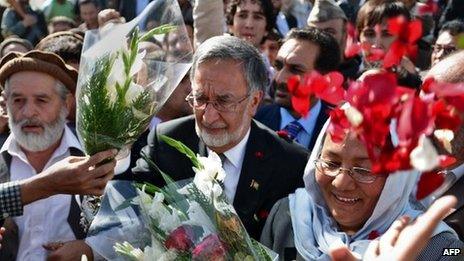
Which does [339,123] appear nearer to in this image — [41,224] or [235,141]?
[235,141]

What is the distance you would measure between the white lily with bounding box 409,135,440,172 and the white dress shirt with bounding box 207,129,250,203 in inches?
94.7

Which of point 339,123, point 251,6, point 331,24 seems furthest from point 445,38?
point 339,123

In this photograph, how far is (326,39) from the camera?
18.9ft

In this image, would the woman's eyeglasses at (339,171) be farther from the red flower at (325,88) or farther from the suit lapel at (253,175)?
the red flower at (325,88)

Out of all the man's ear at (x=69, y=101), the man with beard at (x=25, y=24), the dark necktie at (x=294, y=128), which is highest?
the man's ear at (x=69, y=101)

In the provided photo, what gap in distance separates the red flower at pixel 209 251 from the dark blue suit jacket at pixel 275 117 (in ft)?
8.21

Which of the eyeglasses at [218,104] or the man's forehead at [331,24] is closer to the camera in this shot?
the eyeglasses at [218,104]

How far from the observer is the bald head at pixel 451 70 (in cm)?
362

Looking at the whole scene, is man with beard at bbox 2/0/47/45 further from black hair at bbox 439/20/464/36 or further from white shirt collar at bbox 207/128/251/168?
white shirt collar at bbox 207/128/251/168

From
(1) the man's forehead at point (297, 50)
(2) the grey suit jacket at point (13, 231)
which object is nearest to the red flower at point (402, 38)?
(2) the grey suit jacket at point (13, 231)

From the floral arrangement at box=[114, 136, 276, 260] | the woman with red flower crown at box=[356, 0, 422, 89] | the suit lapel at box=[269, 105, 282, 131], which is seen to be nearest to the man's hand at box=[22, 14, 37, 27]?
the woman with red flower crown at box=[356, 0, 422, 89]

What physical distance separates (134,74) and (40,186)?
2.27ft

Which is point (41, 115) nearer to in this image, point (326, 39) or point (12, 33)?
point (326, 39)

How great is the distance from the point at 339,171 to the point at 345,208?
0.13m
